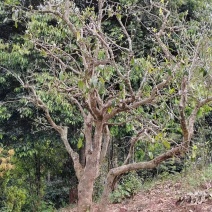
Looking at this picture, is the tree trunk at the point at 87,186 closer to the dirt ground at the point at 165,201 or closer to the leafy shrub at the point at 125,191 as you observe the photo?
the dirt ground at the point at 165,201

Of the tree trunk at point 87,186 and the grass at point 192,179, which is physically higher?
the tree trunk at point 87,186

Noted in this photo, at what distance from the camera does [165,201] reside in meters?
5.41

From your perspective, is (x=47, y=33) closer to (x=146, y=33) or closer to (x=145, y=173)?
(x=146, y=33)

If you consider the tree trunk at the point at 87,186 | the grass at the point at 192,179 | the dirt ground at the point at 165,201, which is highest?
the tree trunk at the point at 87,186

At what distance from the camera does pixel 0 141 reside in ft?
22.6

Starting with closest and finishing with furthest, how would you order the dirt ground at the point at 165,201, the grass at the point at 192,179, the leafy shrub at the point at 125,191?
the dirt ground at the point at 165,201
the grass at the point at 192,179
the leafy shrub at the point at 125,191

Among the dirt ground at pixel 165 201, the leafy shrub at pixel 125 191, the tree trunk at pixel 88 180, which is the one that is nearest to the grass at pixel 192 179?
the dirt ground at pixel 165 201

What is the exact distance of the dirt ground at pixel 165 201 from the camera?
4719 mm

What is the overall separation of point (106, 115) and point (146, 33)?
4429 mm

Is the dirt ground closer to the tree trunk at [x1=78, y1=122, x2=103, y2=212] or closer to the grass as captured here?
the grass

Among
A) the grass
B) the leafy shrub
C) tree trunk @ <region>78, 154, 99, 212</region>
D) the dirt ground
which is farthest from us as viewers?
the leafy shrub

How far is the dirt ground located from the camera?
4719mm

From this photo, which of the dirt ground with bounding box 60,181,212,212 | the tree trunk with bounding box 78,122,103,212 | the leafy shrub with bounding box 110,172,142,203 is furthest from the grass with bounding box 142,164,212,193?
the tree trunk with bounding box 78,122,103,212

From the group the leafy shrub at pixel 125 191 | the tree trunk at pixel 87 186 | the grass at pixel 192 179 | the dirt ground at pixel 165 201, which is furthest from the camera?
the leafy shrub at pixel 125 191
